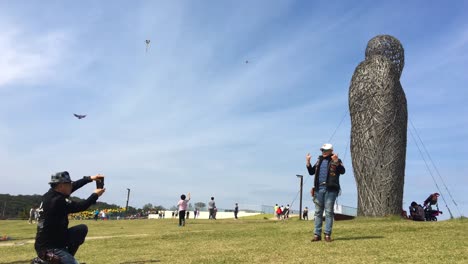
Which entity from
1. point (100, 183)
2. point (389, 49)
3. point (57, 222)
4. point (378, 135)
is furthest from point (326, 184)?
point (389, 49)

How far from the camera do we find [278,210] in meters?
37.3

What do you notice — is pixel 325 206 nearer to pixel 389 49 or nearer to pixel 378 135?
pixel 378 135

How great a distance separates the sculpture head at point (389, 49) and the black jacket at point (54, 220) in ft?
66.6

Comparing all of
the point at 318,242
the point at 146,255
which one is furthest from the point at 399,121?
the point at 146,255

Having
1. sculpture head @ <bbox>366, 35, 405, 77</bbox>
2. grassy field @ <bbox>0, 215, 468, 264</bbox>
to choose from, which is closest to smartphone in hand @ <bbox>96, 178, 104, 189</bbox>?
grassy field @ <bbox>0, 215, 468, 264</bbox>

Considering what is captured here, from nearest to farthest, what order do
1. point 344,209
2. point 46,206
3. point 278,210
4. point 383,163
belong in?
point 46,206 → point 383,163 → point 344,209 → point 278,210

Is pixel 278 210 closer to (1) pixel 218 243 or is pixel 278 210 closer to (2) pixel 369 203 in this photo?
(2) pixel 369 203

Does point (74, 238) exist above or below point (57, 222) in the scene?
below

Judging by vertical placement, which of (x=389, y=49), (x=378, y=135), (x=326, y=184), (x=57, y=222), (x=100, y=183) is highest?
(x=389, y=49)

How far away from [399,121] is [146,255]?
15.6 meters

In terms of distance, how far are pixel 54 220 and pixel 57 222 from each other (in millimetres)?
48

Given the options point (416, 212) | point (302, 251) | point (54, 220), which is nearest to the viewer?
point (54, 220)

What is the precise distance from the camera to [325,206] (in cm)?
916

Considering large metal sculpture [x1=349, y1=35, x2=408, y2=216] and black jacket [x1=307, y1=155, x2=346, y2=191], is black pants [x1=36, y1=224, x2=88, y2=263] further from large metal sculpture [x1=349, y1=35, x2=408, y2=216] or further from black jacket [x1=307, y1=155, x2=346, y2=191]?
large metal sculpture [x1=349, y1=35, x2=408, y2=216]
